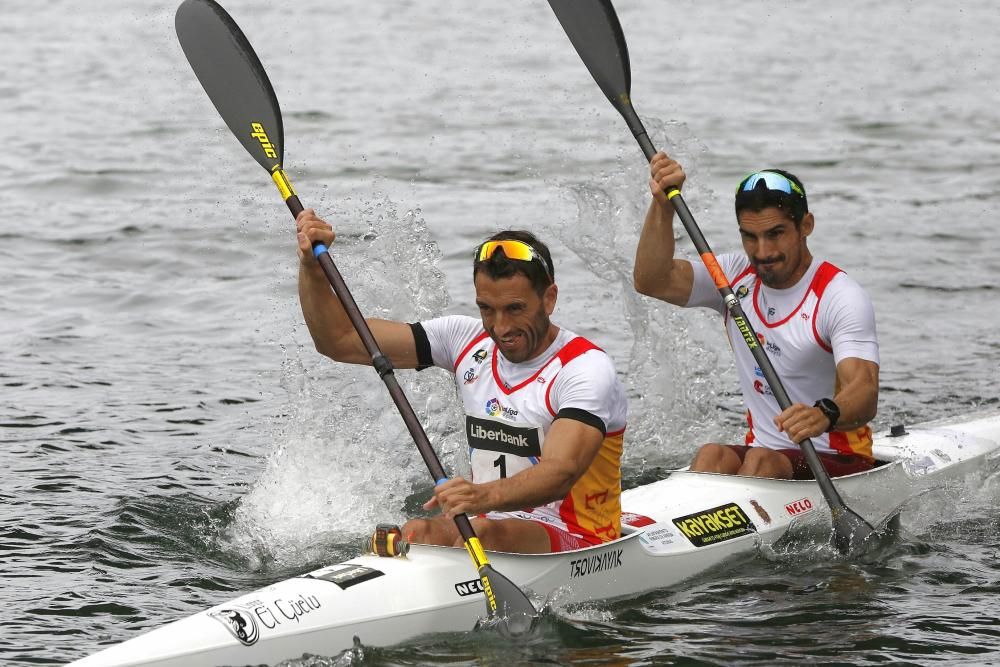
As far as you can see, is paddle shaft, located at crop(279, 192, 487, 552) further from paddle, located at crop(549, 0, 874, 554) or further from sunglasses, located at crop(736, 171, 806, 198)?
sunglasses, located at crop(736, 171, 806, 198)

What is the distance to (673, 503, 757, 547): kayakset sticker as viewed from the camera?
6512 mm

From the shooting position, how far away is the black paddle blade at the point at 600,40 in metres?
7.89

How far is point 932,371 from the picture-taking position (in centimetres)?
1102

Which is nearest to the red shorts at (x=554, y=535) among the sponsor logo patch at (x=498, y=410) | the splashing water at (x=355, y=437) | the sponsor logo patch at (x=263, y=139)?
the sponsor logo patch at (x=498, y=410)

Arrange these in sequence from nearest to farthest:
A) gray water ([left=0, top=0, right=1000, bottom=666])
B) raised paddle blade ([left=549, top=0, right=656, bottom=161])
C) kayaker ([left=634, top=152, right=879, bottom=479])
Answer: gray water ([left=0, top=0, right=1000, bottom=666]) < kayaker ([left=634, top=152, right=879, bottom=479]) < raised paddle blade ([left=549, top=0, right=656, bottom=161])

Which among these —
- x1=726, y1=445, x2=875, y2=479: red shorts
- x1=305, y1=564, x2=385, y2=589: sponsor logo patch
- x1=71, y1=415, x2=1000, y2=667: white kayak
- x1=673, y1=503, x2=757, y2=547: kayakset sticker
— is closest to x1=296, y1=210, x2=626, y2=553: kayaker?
x1=71, y1=415, x2=1000, y2=667: white kayak

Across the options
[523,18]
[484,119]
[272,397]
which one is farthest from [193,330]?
[523,18]

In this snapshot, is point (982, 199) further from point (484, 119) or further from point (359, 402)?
point (359, 402)

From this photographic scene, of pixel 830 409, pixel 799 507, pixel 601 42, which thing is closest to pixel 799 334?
pixel 830 409

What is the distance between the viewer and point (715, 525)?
6605mm

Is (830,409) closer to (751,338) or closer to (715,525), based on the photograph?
(751,338)

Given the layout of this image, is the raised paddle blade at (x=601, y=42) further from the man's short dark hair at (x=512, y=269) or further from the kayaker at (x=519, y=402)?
the man's short dark hair at (x=512, y=269)

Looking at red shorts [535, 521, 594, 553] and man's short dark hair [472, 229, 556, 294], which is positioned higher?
man's short dark hair [472, 229, 556, 294]

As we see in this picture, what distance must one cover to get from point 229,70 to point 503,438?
2.49 meters
